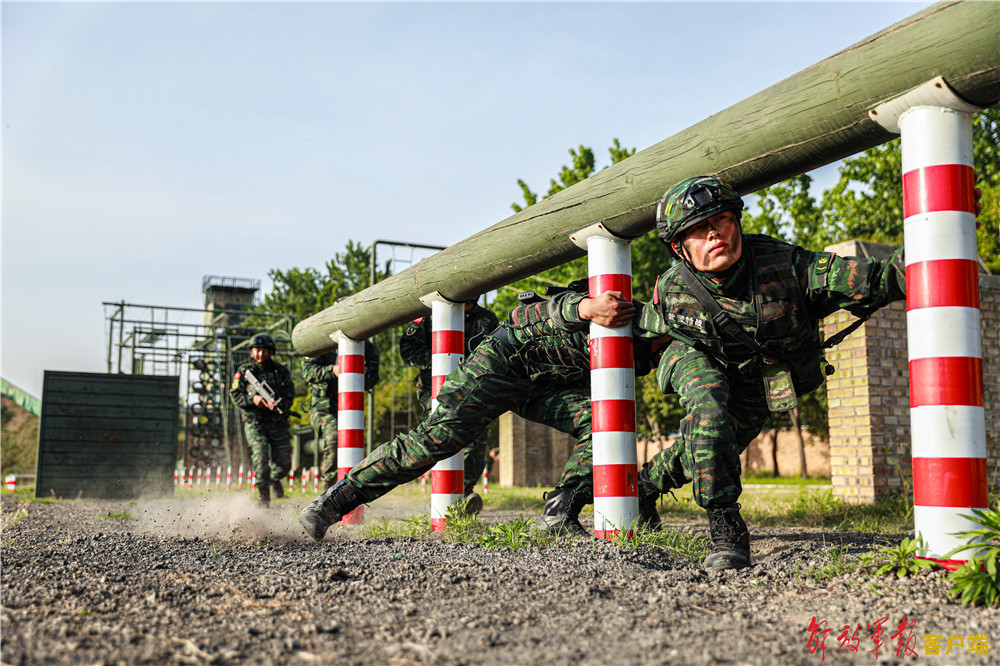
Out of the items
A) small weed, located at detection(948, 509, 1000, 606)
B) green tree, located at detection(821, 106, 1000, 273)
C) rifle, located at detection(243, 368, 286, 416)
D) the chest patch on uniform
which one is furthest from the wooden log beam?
green tree, located at detection(821, 106, 1000, 273)

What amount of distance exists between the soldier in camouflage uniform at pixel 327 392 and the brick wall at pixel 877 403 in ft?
16.8

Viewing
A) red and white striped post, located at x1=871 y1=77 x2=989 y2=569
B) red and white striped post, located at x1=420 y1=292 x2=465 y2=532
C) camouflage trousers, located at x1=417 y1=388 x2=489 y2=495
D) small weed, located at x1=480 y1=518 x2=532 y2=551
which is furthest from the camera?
camouflage trousers, located at x1=417 y1=388 x2=489 y2=495

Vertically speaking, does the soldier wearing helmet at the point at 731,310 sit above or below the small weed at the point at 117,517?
above

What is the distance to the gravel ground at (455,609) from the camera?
207cm

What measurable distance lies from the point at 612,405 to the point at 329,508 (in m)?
1.63

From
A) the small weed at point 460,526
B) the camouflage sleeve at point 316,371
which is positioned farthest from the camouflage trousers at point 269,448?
the small weed at point 460,526

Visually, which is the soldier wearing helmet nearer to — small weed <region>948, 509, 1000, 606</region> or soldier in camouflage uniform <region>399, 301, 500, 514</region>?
small weed <region>948, 509, 1000, 606</region>

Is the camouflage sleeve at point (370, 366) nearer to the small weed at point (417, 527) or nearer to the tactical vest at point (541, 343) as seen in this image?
the small weed at point (417, 527)

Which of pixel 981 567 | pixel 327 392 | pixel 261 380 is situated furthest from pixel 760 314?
pixel 261 380

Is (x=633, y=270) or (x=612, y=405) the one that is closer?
(x=612, y=405)

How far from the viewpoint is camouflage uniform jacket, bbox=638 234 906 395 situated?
3219mm

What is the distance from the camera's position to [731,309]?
3.46 metres

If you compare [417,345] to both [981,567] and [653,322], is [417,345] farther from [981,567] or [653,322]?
[981,567]

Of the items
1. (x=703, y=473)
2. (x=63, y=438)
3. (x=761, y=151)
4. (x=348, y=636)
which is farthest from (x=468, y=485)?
(x=63, y=438)
